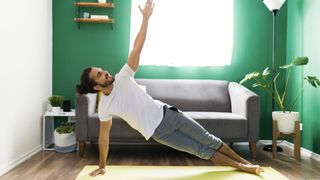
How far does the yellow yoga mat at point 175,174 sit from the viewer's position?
9.24ft

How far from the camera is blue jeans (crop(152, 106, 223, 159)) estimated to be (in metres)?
2.78

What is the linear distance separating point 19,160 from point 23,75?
2.71 feet

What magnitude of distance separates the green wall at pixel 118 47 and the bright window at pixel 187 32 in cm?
12

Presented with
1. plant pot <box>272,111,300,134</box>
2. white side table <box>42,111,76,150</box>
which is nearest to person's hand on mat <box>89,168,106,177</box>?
white side table <box>42,111,76,150</box>

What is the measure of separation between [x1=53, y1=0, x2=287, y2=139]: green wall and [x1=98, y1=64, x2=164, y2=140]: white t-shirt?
2.14 meters

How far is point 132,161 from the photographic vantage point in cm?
379

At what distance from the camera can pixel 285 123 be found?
13.1 ft

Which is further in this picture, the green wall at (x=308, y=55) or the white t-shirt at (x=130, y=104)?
the green wall at (x=308, y=55)

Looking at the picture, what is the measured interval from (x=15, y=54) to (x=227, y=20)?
2.56 metres

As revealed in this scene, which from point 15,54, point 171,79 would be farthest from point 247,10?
point 15,54

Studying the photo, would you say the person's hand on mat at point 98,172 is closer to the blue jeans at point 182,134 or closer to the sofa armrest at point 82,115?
the blue jeans at point 182,134

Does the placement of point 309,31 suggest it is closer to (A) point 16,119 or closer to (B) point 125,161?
(B) point 125,161

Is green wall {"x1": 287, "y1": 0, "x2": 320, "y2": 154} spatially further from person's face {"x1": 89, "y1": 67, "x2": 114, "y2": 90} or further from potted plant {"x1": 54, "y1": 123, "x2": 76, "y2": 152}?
potted plant {"x1": 54, "y1": 123, "x2": 76, "y2": 152}

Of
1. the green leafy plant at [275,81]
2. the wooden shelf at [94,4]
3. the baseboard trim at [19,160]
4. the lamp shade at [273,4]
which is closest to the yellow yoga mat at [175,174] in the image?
the baseboard trim at [19,160]
